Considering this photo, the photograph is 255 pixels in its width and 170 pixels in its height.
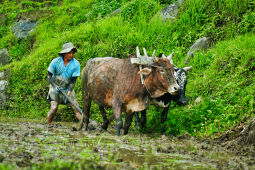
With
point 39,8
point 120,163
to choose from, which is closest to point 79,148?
point 120,163

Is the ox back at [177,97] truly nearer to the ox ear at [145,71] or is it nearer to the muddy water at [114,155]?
the ox ear at [145,71]

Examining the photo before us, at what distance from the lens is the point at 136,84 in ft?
24.4

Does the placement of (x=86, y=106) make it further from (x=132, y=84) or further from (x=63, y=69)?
(x=132, y=84)

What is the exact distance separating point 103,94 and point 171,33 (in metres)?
5.12

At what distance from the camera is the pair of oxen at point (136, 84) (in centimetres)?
731

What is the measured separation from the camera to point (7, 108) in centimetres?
1246

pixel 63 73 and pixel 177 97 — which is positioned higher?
pixel 63 73

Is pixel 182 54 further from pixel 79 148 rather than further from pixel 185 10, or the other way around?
pixel 79 148

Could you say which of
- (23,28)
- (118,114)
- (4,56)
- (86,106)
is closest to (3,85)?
(4,56)

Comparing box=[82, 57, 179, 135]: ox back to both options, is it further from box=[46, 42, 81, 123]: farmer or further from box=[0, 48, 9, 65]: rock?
box=[0, 48, 9, 65]: rock

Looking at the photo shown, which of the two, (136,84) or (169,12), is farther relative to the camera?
(169,12)

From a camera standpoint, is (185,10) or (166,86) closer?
(166,86)

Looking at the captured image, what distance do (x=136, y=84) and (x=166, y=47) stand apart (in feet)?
15.0

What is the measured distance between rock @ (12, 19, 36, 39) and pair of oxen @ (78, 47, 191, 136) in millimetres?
8897
